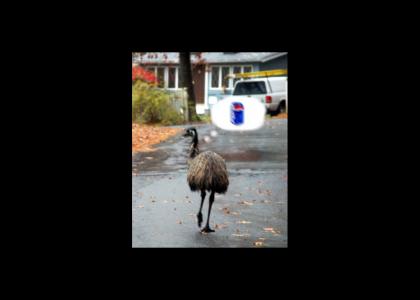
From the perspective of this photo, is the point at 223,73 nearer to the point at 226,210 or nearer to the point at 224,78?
the point at 224,78

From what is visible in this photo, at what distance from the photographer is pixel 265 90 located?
26328mm

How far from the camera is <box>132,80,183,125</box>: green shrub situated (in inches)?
840

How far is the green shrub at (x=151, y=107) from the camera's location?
70.0 feet

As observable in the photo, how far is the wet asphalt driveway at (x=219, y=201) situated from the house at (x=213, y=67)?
74.3ft

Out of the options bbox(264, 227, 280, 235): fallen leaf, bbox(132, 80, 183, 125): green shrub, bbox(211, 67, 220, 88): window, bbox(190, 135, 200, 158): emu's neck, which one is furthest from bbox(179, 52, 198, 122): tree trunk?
bbox(264, 227, 280, 235): fallen leaf

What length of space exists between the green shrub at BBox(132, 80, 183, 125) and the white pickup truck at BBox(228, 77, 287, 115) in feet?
16.3

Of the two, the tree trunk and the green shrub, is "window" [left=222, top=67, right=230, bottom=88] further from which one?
the green shrub

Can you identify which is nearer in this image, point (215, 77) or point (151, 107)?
point (151, 107)

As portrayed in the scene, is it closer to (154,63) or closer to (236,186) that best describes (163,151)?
(236,186)

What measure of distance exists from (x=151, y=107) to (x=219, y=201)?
43.4 ft

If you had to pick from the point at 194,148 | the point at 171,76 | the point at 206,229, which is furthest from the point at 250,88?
the point at 206,229

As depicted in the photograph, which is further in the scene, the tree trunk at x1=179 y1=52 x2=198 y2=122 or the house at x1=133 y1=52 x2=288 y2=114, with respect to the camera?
the house at x1=133 y1=52 x2=288 y2=114

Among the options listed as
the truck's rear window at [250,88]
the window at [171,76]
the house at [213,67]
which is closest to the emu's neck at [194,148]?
the truck's rear window at [250,88]
